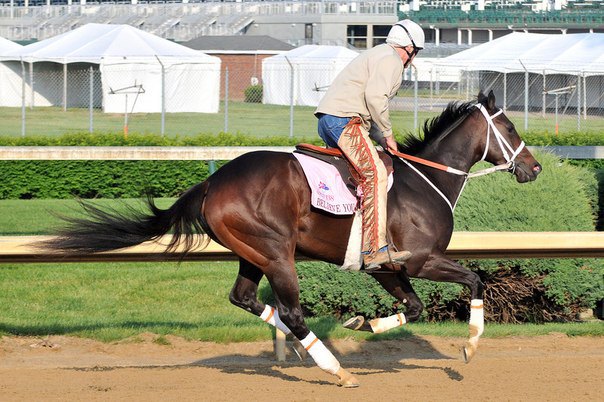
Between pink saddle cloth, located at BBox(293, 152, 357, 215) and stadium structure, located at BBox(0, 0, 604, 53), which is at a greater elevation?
stadium structure, located at BBox(0, 0, 604, 53)

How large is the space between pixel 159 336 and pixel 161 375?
3.99 ft

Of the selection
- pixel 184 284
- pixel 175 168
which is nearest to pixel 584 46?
pixel 175 168

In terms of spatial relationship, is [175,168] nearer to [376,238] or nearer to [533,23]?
[376,238]

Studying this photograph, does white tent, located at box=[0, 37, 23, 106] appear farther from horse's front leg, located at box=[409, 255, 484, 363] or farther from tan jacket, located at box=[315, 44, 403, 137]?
horse's front leg, located at box=[409, 255, 484, 363]

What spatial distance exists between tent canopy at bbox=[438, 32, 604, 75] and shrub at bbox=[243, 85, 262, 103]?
887 centimetres

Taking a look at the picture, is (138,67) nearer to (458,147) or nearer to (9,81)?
(9,81)

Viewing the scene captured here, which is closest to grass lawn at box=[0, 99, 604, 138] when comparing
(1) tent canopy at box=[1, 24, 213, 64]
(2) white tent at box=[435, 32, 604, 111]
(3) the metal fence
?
(3) the metal fence

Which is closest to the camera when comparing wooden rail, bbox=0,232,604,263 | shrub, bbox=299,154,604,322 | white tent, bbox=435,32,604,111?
wooden rail, bbox=0,232,604,263

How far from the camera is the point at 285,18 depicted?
215 feet

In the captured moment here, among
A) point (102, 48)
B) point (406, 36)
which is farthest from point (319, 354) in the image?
point (102, 48)

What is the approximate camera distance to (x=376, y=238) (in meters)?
6.04

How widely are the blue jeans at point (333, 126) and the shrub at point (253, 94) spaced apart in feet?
124

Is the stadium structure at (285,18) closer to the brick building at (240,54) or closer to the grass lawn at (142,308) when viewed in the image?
the brick building at (240,54)

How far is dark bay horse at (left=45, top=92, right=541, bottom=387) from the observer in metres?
5.88
